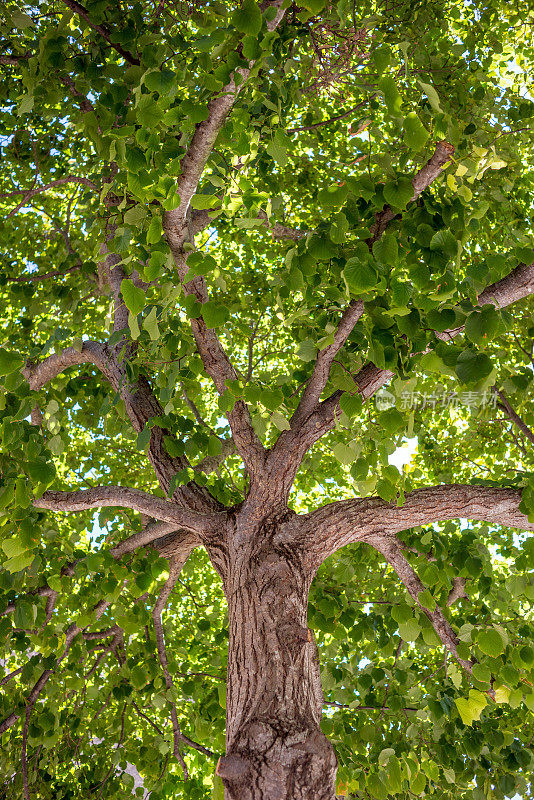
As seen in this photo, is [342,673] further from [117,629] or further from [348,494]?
[348,494]

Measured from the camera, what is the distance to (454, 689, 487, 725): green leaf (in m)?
2.82

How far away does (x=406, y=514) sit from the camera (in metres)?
3.13

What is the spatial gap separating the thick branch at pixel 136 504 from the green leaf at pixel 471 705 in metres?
1.46

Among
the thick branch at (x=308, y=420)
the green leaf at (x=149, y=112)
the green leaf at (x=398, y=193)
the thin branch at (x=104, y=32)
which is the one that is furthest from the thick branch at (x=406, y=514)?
the thin branch at (x=104, y=32)

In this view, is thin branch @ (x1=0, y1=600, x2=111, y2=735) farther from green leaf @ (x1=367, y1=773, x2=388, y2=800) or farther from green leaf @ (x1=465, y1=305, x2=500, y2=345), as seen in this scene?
green leaf @ (x1=465, y1=305, x2=500, y2=345)

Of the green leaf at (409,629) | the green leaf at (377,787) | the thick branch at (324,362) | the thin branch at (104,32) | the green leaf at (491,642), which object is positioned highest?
the thin branch at (104,32)

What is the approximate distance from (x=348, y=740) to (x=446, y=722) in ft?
2.18

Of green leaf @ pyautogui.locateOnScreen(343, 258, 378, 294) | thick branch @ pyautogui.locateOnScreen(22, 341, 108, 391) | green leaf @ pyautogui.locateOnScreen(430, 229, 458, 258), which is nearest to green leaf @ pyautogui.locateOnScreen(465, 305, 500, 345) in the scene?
green leaf @ pyautogui.locateOnScreen(430, 229, 458, 258)

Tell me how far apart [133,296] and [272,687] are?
69.3 inches

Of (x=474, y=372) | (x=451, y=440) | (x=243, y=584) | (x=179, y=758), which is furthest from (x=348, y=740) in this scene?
(x=451, y=440)

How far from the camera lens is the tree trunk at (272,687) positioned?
92.7 inches

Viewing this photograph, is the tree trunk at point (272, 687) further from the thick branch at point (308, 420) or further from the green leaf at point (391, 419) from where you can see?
the green leaf at point (391, 419)

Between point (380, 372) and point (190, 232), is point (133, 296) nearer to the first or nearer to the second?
point (190, 232)

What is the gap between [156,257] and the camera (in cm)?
256
